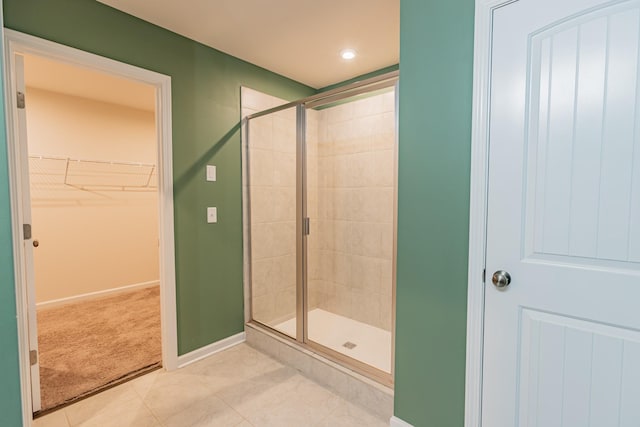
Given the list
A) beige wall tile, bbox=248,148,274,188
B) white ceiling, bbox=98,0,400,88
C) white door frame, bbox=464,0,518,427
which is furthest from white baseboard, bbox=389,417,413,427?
white ceiling, bbox=98,0,400,88

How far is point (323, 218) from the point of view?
10.2 feet

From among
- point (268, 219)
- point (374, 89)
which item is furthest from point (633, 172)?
point (268, 219)

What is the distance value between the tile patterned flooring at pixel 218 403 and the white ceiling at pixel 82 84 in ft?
7.78

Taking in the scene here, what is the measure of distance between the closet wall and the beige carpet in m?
0.42

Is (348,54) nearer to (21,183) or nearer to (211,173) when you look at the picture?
(211,173)

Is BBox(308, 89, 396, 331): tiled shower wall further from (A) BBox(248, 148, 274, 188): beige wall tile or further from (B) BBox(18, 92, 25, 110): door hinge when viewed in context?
(B) BBox(18, 92, 25, 110): door hinge

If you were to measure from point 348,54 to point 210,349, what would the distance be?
2.69 meters

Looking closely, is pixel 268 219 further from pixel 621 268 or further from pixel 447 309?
pixel 621 268

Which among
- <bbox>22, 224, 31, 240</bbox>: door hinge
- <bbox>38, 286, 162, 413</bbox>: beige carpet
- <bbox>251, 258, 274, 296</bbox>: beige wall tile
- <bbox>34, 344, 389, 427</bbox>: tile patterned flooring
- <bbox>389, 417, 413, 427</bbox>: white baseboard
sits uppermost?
<bbox>22, 224, 31, 240</bbox>: door hinge

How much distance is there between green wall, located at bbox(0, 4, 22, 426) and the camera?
1269 mm

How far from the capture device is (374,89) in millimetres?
1866

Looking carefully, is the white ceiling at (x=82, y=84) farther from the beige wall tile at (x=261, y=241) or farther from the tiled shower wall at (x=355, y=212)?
the tiled shower wall at (x=355, y=212)

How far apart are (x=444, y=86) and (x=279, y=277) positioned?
6.74 feet

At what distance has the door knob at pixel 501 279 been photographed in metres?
1.22
